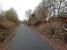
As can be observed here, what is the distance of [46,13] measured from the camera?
57.8 meters

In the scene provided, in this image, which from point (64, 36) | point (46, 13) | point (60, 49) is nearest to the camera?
point (60, 49)

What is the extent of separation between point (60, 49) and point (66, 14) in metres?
31.2

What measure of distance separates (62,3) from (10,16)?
33.7 m

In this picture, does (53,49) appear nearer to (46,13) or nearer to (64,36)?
(64,36)

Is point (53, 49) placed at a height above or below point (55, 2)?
below

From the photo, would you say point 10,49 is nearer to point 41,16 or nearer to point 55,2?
point 55,2

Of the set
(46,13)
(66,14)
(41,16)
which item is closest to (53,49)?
(66,14)

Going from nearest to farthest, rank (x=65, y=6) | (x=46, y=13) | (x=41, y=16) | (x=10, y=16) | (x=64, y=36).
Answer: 1. (x=64, y=36)
2. (x=65, y=6)
3. (x=46, y=13)
4. (x=41, y=16)
5. (x=10, y=16)

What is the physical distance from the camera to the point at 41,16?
62.2m

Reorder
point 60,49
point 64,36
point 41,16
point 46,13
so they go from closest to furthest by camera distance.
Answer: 1. point 60,49
2. point 64,36
3. point 46,13
4. point 41,16

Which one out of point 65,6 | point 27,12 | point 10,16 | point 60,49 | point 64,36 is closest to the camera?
point 60,49

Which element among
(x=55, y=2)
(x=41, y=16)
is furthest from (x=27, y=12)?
(x=55, y=2)

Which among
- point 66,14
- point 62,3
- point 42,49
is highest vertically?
point 62,3

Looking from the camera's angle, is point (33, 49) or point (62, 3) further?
point (62, 3)
